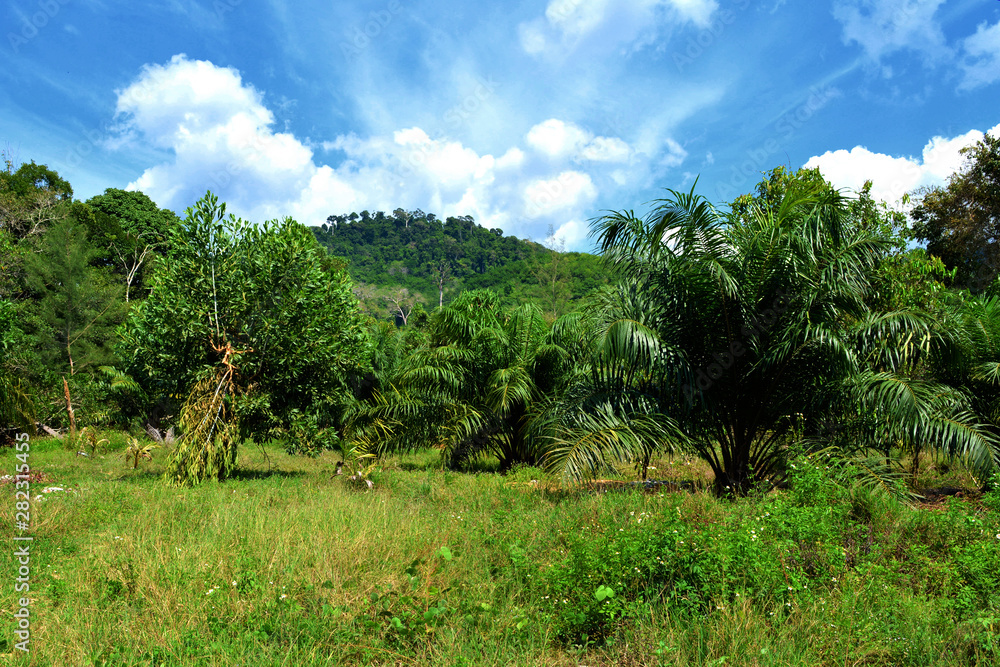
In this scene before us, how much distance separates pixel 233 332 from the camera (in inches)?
409

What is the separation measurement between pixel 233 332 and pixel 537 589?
8343mm

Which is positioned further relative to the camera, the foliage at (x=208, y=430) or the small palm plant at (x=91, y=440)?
the small palm plant at (x=91, y=440)

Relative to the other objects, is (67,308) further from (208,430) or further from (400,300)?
(400,300)

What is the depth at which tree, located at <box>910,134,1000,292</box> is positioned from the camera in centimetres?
1802

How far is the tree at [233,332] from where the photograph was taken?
384 inches

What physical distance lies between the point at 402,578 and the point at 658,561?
73.5 inches

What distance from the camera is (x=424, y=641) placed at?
11.5 feet

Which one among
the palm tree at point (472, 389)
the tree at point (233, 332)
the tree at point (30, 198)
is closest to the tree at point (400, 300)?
the tree at point (30, 198)

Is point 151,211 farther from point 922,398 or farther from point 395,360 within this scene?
point 922,398

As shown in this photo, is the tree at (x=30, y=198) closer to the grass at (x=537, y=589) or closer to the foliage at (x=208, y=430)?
the foliage at (x=208, y=430)

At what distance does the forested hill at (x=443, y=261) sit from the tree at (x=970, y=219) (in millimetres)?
24723

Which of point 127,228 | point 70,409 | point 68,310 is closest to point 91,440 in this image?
point 70,409

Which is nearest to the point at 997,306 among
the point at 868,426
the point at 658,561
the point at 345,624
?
the point at 868,426

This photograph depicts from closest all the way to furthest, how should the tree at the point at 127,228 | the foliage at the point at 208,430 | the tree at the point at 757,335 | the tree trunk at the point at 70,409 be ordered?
the tree at the point at 757,335
the foliage at the point at 208,430
the tree trunk at the point at 70,409
the tree at the point at 127,228
